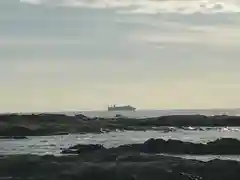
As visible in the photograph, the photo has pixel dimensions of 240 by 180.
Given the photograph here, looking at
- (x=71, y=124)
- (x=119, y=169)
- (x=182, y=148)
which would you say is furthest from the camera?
(x=71, y=124)

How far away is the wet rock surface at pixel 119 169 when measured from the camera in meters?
36.9

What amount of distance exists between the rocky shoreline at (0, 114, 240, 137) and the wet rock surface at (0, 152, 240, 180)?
48615 millimetres

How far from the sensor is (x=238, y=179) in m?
36.5

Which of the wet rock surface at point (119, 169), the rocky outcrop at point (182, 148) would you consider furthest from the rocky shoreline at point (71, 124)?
the wet rock surface at point (119, 169)

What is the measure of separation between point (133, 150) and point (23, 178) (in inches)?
747

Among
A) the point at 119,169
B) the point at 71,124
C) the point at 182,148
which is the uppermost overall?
the point at 71,124

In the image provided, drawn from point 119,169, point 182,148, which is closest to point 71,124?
point 182,148

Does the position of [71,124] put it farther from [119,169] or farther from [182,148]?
[119,169]

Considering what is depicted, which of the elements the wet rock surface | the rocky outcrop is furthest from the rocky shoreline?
the wet rock surface

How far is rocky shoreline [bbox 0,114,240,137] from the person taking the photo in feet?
309

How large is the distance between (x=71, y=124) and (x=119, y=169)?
252 feet

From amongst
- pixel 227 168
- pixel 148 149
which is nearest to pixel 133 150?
pixel 148 149

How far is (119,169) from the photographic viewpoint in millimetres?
38250

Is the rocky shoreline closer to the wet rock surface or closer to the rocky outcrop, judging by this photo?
the rocky outcrop
